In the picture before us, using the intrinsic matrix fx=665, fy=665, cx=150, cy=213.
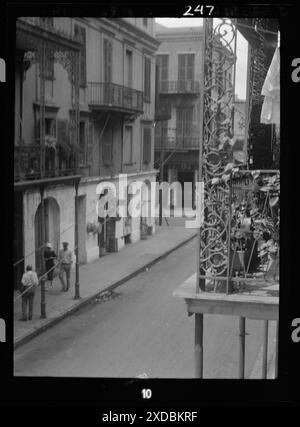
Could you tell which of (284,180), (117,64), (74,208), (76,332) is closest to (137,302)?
(76,332)

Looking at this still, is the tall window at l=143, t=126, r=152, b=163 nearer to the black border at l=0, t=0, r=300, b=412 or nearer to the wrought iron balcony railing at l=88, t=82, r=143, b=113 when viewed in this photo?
the wrought iron balcony railing at l=88, t=82, r=143, b=113

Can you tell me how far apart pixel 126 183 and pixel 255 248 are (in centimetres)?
94

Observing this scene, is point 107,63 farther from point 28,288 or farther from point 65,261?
point 28,288

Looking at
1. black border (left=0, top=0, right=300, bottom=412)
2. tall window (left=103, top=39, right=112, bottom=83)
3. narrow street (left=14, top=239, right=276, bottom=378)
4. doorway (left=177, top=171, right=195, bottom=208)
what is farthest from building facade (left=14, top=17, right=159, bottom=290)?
narrow street (left=14, top=239, right=276, bottom=378)

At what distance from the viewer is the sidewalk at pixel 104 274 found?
12.6 feet

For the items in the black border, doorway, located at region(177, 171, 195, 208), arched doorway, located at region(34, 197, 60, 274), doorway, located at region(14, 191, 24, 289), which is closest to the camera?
the black border

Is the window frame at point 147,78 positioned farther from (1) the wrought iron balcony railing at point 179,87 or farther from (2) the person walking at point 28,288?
(2) the person walking at point 28,288

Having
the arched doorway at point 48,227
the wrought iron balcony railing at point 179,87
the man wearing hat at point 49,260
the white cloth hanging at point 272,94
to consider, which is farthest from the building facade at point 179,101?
the man wearing hat at point 49,260

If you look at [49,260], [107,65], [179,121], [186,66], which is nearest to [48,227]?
[49,260]

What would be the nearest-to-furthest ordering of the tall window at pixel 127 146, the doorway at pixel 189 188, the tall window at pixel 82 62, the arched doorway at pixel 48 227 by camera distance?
the arched doorway at pixel 48 227 → the tall window at pixel 82 62 → the doorway at pixel 189 188 → the tall window at pixel 127 146

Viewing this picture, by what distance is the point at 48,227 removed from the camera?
13.1 ft

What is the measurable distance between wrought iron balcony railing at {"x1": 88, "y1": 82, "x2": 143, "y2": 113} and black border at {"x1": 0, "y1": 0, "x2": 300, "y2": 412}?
0.55m

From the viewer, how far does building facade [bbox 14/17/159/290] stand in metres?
3.88

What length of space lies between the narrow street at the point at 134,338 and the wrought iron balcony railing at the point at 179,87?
38.6 inches
